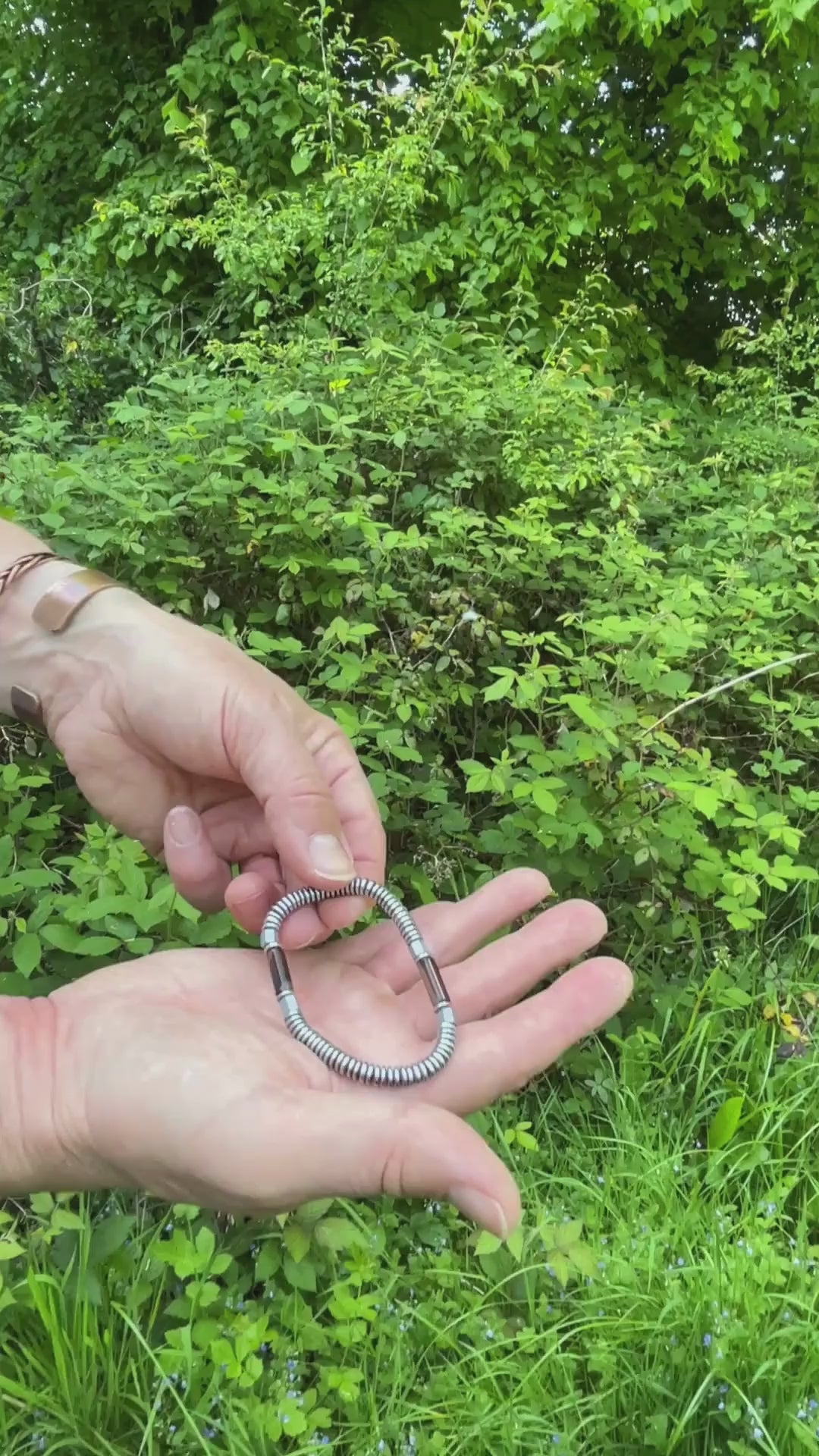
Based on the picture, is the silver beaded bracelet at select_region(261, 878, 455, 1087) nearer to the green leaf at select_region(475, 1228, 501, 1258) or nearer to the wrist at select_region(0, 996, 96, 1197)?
the wrist at select_region(0, 996, 96, 1197)

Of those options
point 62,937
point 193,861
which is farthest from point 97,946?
point 193,861

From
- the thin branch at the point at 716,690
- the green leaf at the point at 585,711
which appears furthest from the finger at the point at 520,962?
the thin branch at the point at 716,690

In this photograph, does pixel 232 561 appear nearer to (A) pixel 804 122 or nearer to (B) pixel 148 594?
(B) pixel 148 594

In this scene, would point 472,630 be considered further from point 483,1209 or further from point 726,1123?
point 483,1209

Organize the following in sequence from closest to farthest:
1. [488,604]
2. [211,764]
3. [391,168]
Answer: [211,764] → [488,604] → [391,168]

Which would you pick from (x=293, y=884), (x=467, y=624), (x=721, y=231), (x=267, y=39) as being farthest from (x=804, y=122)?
(x=293, y=884)

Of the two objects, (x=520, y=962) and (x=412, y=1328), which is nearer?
(x=520, y=962)

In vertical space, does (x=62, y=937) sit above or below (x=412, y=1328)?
above
